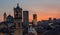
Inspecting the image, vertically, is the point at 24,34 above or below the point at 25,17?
below

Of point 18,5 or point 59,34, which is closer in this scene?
point 59,34

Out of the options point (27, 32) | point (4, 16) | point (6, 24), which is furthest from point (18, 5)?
point (4, 16)

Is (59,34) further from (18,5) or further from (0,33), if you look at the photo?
(0,33)

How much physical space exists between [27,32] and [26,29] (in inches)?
24.3

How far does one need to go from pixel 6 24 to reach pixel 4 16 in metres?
4.82

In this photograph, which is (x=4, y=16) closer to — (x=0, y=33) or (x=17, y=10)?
(x=0, y=33)

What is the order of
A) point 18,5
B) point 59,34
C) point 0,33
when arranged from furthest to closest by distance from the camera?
1. point 0,33
2. point 18,5
3. point 59,34

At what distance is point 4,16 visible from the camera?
1495 inches

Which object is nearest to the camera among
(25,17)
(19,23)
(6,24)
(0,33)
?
(19,23)

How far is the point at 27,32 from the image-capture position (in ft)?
85.1

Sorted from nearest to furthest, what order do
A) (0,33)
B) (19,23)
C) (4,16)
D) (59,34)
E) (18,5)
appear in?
1. (59,34)
2. (19,23)
3. (18,5)
4. (0,33)
5. (4,16)

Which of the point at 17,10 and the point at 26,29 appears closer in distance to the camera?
the point at 17,10

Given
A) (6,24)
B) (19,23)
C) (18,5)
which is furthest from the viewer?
(6,24)

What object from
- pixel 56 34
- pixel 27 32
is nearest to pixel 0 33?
pixel 27 32
